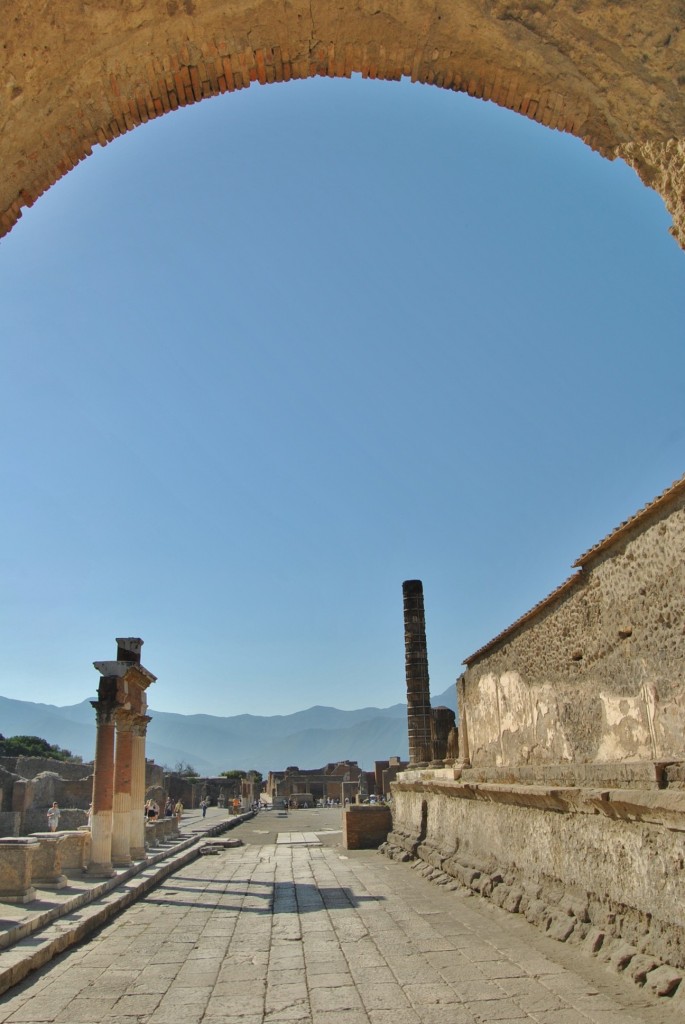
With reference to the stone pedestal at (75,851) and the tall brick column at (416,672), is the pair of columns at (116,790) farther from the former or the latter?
the tall brick column at (416,672)

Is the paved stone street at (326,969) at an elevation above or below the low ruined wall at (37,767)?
below

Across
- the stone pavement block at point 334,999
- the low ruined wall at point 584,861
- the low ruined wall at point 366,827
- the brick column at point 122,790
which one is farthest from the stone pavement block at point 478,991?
the low ruined wall at point 366,827

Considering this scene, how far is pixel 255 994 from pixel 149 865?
8961 mm

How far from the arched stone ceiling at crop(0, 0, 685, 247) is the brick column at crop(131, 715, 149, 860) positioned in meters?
13.1

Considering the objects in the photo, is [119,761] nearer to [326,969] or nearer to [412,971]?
[326,969]

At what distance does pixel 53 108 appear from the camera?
3682 millimetres

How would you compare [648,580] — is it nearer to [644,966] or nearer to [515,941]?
[644,966]

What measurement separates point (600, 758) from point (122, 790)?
9.46m

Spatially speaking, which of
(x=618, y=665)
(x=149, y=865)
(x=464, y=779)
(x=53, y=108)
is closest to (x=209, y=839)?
(x=149, y=865)

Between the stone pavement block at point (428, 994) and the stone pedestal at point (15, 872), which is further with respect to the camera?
the stone pedestal at point (15, 872)

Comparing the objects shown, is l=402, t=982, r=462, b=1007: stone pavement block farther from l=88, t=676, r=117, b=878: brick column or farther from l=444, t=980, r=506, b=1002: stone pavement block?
l=88, t=676, r=117, b=878: brick column

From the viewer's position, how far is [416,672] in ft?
72.7

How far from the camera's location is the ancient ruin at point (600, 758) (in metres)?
6.18

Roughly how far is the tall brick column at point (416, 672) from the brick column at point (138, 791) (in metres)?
8.09
